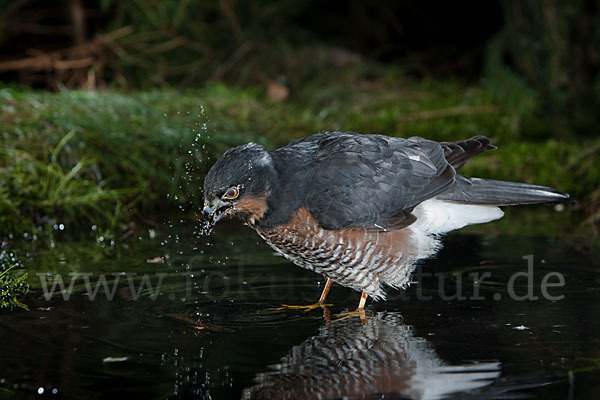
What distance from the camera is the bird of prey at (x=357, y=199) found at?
3.47m

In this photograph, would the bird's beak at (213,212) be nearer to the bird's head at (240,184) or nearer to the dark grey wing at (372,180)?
the bird's head at (240,184)

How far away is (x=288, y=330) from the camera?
125 inches

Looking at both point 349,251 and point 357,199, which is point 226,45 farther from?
point 349,251

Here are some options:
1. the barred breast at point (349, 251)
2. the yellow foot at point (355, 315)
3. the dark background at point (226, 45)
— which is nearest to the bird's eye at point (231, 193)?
the barred breast at point (349, 251)

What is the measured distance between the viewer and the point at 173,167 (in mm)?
5668

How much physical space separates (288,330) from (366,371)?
0.59m

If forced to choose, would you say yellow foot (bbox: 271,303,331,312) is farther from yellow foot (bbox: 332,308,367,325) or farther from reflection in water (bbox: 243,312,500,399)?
reflection in water (bbox: 243,312,500,399)

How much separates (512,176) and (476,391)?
3739 millimetres

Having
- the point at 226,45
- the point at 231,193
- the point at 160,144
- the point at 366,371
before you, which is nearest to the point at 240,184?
the point at 231,193

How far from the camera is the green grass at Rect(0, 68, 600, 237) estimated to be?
5113mm

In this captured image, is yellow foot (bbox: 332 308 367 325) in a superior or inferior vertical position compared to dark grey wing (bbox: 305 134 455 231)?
inferior

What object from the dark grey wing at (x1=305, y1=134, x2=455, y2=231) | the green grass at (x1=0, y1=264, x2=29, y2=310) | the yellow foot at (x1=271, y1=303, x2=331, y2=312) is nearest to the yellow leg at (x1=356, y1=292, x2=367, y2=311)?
the yellow foot at (x1=271, y1=303, x2=331, y2=312)

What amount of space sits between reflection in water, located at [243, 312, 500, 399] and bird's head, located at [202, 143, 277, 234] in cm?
68

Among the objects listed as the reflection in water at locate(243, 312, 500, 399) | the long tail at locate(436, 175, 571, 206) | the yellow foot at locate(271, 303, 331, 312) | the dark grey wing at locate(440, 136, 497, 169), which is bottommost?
the reflection in water at locate(243, 312, 500, 399)
